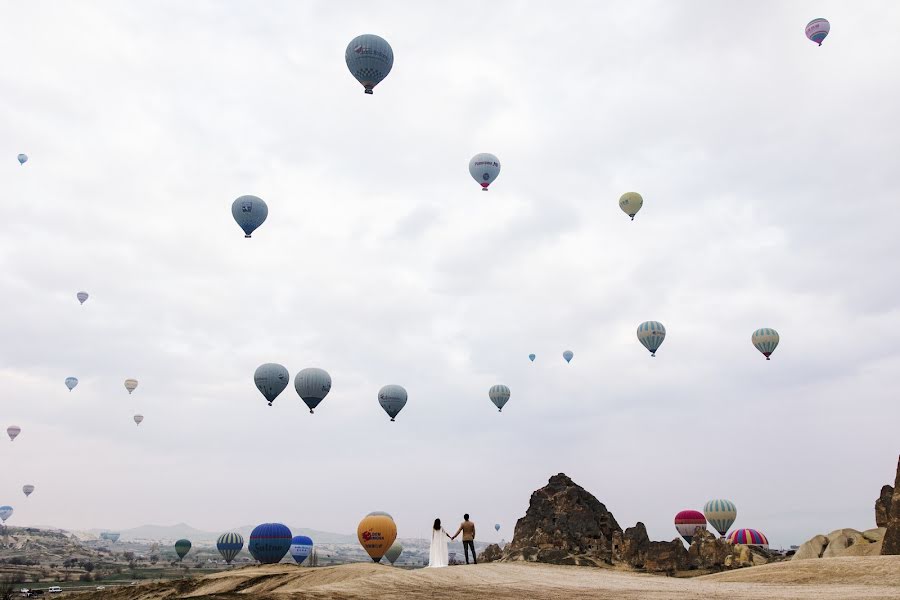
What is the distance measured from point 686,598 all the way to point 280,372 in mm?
61452

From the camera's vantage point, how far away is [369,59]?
2507 inches

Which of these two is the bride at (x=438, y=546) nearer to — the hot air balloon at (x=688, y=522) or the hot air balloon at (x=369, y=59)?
the hot air balloon at (x=369, y=59)

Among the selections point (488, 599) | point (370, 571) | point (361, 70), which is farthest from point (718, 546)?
point (361, 70)

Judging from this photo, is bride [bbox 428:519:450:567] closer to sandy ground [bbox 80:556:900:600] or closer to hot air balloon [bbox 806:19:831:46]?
sandy ground [bbox 80:556:900:600]

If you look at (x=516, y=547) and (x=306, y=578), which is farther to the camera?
(x=516, y=547)

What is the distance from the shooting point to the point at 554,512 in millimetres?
48688

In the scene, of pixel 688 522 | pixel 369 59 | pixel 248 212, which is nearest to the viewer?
pixel 369 59

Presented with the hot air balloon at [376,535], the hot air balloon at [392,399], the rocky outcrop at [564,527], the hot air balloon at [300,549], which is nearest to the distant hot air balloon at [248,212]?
the hot air balloon at [392,399]

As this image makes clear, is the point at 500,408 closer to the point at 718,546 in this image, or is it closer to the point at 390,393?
the point at 390,393

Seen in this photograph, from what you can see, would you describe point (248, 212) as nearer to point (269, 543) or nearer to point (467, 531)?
point (269, 543)

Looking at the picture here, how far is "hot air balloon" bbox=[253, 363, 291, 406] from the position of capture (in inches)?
2879

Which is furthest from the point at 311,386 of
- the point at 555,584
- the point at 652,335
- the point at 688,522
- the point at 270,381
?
the point at 555,584

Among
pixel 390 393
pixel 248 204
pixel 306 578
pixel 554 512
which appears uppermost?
pixel 248 204

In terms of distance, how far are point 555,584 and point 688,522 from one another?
6644 centimetres
